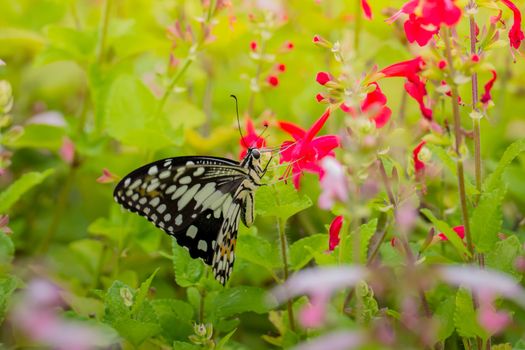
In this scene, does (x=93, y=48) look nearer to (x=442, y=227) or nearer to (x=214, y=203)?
(x=214, y=203)

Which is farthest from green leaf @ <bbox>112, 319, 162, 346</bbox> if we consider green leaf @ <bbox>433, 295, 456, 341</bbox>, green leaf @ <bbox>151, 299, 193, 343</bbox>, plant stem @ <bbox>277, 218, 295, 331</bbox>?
green leaf @ <bbox>433, 295, 456, 341</bbox>

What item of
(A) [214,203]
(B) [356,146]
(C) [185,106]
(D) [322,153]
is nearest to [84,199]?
(C) [185,106]

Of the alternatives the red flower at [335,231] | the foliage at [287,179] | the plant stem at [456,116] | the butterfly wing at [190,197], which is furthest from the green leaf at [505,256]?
the butterfly wing at [190,197]

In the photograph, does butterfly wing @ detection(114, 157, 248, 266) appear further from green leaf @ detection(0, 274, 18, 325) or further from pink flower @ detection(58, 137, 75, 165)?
pink flower @ detection(58, 137, 75, 165)

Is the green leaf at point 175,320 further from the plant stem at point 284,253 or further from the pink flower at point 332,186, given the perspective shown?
the pink flower at point 332,186

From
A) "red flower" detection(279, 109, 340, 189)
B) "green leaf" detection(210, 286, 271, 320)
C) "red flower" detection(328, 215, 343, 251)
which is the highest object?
"red flower" detection(279, 109, 340, 189)

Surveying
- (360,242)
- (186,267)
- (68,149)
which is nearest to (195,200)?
(186,267)
